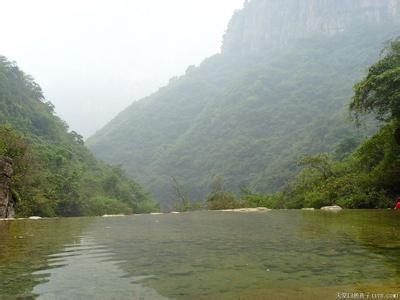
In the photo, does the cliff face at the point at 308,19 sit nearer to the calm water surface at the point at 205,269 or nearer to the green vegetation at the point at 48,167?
the green vegetation at the point at 48,167

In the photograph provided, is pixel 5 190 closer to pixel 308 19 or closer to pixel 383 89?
pixel 383 89

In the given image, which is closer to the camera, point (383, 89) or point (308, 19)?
point (383, 89)

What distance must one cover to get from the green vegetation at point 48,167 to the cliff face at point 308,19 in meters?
121

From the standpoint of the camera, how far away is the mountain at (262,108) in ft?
291

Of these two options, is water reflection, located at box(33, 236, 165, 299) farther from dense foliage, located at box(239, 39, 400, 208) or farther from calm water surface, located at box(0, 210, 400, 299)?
dense foliage, located at box(239, 39, 400, 208)

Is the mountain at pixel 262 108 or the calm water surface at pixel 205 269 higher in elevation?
the mountain at pixel 262 108

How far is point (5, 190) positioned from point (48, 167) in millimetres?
23511

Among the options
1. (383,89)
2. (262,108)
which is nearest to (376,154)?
(383,89)

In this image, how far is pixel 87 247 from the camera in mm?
8273

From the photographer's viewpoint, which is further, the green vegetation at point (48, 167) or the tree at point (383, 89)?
the green vegetation at point (48, 167)

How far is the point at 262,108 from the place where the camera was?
11381 centimetres

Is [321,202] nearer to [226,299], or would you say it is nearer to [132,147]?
[226,299]

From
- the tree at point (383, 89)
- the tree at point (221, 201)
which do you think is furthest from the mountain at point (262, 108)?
the tree at point (383, 89)

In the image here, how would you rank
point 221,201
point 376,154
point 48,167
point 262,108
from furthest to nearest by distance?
point 262,108 → point 221,201 → point 48,167 → point 376,154
